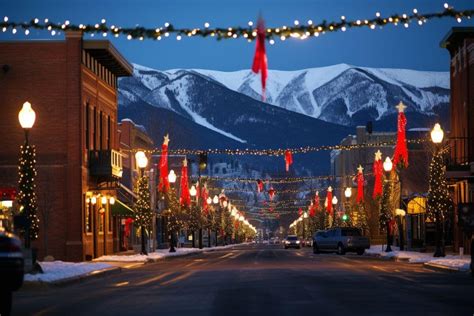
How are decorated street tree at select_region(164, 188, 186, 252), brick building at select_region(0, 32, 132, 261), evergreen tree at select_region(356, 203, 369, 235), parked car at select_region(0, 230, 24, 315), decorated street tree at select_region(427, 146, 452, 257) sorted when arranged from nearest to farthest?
parked car at select_region(0, 230, 24, 315) < decorated street tree at select_region(427, 146, 452, 257) < brick building at select_region(0, 32, 132, 261) < decorated street tree at select_region(164, 188, 186, 252) < evergreen tree at select_region(356, 203, 369, 235)

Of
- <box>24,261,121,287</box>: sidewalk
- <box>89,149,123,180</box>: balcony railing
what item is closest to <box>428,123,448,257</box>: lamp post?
<box>89,149,123,180</box>: balcony railing

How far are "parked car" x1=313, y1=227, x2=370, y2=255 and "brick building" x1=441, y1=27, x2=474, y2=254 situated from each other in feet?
25.9

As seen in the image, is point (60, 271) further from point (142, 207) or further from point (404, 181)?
point (404, 181)

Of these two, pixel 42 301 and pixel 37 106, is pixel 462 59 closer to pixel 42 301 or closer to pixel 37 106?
pixel 37 106

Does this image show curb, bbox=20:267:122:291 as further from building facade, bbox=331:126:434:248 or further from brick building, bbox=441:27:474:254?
building facade, bbox=331:126:434:248

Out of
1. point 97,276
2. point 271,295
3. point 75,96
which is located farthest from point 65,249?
point 271,295

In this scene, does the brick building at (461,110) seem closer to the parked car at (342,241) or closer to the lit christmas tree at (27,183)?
the parked car at (342,241)

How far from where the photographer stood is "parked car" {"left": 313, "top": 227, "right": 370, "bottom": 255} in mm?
71375

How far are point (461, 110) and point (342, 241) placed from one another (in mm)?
13124

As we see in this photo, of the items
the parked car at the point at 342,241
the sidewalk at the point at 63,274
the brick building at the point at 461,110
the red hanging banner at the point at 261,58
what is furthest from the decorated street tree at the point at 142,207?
the red hanging banner at the point at 261,58

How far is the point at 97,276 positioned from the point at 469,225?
13.7 metres

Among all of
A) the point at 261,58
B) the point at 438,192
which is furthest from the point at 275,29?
the point at 438,192

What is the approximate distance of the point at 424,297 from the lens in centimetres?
2308

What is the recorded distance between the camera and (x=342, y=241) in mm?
72312
